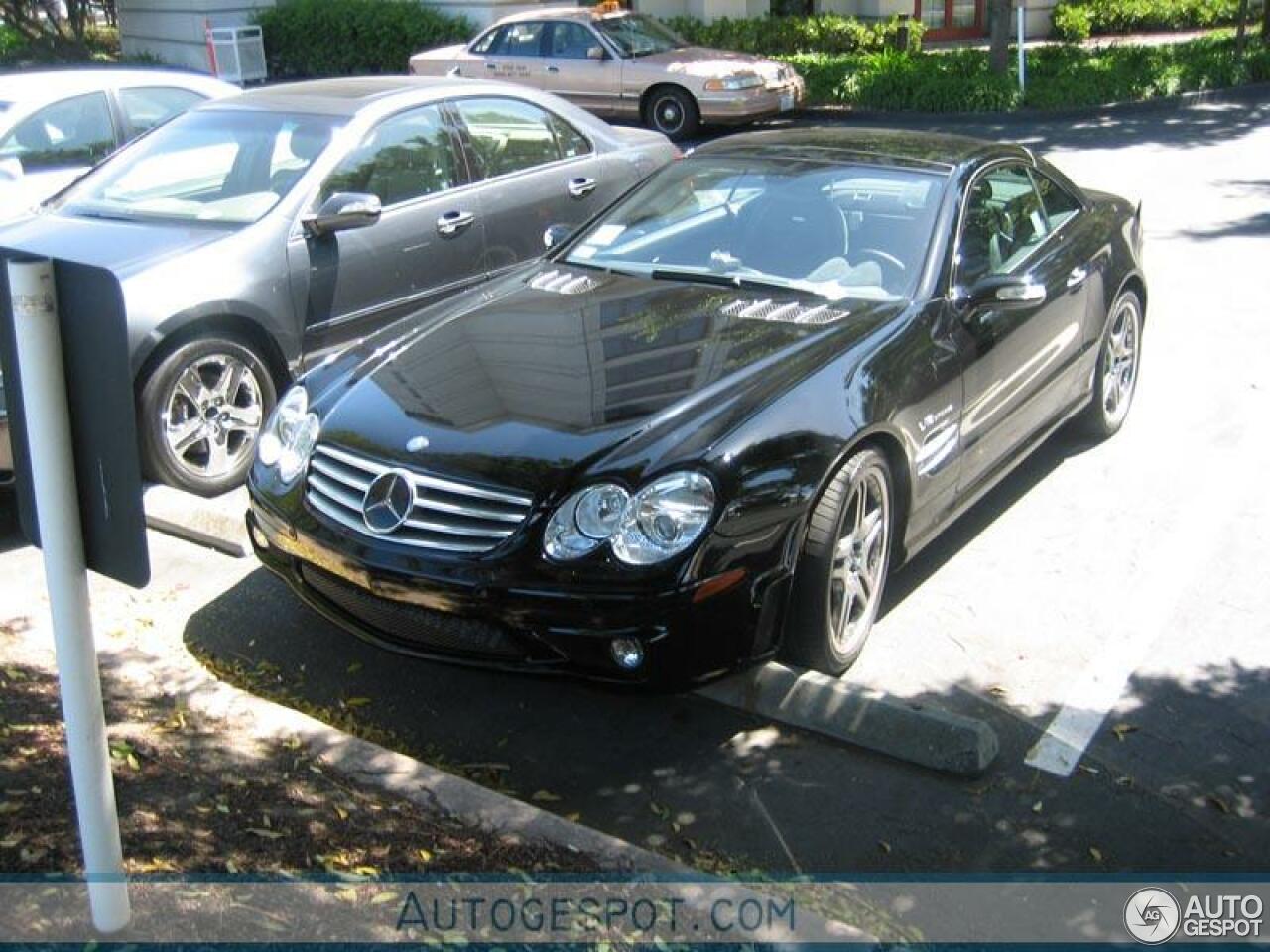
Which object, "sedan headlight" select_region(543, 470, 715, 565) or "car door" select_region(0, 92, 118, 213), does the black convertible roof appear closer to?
"sedan headlight" select_region(543, 470, 715, 565)

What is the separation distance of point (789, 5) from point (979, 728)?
24175mm

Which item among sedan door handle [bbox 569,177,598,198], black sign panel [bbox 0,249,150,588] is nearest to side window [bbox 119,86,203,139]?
sedan door handle [bbox 569,177,598,198]

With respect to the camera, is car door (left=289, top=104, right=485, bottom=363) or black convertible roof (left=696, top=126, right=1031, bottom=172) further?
car door (left=289, top=104, right=485, bottom=363)

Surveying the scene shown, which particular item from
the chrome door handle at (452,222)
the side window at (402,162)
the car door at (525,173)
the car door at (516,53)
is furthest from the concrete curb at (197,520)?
the car door at (516,53)

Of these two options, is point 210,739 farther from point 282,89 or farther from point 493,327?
point 282,89

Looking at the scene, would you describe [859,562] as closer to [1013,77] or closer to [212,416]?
[212,416]

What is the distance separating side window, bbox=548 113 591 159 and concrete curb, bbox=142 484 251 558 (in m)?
3.06

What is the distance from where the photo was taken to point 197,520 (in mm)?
5676

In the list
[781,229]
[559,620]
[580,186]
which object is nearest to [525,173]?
[580,186]

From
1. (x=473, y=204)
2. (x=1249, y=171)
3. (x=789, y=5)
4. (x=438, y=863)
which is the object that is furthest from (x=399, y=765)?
(x=789, y=5)

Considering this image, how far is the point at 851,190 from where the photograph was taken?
5582 millimetres

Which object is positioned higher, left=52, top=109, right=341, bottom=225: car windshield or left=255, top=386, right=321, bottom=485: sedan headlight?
left=52, top=109, right=341, bottom=225: car windshield

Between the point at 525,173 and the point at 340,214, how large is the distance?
1523 millimetres

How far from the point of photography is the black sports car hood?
13.8 ft
